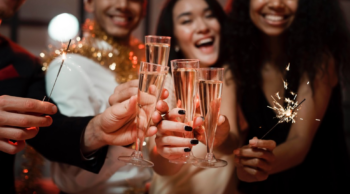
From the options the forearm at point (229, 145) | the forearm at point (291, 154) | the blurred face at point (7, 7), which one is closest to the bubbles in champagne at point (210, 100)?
the forearm at point (229, 145)

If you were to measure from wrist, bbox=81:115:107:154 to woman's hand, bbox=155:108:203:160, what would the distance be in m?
0.21

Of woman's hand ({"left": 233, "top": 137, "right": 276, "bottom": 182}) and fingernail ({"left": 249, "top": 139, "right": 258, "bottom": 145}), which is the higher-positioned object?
fingernail ({"left": 249, "top": 139, "right": 258, "bottom": 145})

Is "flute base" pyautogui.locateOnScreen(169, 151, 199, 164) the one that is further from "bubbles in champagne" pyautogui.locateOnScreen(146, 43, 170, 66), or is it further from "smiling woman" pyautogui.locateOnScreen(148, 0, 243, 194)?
"bubbles in champagne" pyautogui.locateOnScreen(146, 43, 170, 66)

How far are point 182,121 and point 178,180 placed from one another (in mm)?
378

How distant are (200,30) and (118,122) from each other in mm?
491

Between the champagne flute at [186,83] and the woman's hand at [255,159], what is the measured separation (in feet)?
0.83

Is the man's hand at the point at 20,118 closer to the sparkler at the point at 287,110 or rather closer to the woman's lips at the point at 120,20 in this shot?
the woman's lips at the point at 120,20

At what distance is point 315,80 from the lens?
46.1 inches

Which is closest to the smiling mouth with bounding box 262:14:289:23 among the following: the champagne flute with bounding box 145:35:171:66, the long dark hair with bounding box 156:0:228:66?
the long dark hair with bounding box 156:0:228:66

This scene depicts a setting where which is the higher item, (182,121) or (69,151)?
(182,121)

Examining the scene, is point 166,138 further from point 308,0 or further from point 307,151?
point 308,0

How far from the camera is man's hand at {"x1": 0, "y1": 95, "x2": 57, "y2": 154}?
3.13 ft

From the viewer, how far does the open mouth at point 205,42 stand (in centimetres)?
131

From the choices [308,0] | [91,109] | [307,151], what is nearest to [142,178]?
[91,109]
